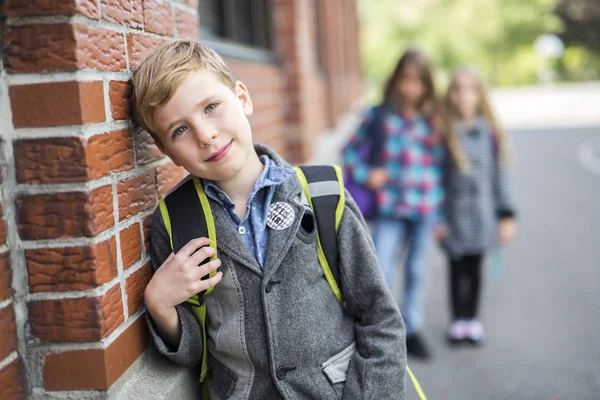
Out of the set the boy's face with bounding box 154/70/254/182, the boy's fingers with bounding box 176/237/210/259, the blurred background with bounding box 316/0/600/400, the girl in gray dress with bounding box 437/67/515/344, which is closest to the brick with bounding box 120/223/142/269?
the boy's fingers with bounding box 176/237/210/259

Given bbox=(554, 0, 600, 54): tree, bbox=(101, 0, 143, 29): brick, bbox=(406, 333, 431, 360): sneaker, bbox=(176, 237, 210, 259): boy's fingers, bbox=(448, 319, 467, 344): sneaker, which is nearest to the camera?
bbox=(101, 0, 143, 29): brick

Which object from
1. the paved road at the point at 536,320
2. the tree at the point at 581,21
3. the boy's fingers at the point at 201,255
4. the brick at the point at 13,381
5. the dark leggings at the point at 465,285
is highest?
the tree at the point at 581,21

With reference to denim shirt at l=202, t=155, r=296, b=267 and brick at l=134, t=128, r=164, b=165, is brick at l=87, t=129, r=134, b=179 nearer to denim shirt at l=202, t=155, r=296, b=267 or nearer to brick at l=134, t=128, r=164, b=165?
brick at l=134, t=128, r=164, b=165

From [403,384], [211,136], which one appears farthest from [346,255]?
[211,136]

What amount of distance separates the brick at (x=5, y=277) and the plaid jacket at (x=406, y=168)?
9.14 ft

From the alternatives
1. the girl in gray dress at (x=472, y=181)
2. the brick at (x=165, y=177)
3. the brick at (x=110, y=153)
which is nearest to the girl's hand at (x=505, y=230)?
the girl in gray dress at (x=472, y=181)

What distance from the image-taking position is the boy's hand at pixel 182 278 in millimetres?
1511

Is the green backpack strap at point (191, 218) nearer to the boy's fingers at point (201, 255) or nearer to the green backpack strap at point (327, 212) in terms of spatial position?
the boy's fingers at point (201, 255)

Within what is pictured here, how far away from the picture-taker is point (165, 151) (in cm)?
161

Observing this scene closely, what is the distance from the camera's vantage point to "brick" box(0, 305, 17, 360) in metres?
1.31

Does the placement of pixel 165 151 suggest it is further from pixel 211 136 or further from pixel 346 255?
pixel 346 255

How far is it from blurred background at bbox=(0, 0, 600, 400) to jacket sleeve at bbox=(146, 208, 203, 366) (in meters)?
0.03

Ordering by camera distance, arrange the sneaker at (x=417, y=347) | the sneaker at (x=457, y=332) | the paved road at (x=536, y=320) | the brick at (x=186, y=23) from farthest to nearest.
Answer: the sneaker at (x=457, y=332), the sneaker at (x=417, y=347), the paved road at (x=536, y=320), the brick at (x=186, y=23)

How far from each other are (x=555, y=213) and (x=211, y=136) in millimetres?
7104
